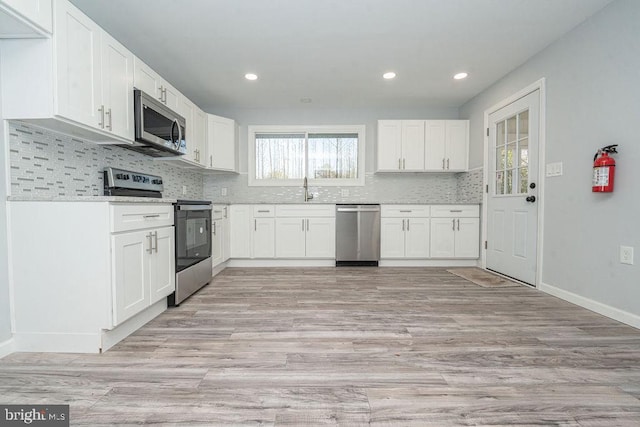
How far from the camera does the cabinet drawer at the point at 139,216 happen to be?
67.1 inches

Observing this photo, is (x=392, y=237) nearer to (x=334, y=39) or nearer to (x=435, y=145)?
(x=435, y=145)

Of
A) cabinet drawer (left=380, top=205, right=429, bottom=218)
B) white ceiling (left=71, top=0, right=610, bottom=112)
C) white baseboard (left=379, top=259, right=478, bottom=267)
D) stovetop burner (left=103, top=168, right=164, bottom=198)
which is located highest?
white ceiling (left=71, top=0, right=610, bottom=112)

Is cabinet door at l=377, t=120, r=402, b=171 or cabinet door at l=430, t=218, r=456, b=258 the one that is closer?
cabinet door at l=430, t=218, r=456, b=258

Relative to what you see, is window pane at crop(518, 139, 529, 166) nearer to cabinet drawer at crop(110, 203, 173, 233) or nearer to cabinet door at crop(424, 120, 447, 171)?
cabinet door at crop(424, 120, 447, 171)

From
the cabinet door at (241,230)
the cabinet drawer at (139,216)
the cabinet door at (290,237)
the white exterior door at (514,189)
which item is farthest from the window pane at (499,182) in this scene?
the cabinet drawer at (139,216)

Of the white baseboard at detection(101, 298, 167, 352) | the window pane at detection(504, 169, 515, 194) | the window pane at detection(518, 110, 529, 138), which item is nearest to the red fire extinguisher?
the window pane at detection(518, 110, 529, 138)

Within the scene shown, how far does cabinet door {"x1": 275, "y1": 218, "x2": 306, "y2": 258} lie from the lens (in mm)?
4020

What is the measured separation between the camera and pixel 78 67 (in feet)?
5.78

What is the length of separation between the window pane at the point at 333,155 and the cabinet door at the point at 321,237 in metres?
0.91

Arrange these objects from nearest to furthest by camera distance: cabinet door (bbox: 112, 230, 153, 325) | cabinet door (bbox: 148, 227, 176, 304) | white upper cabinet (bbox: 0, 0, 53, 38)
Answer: white upper cabinet (bbox: 0, 0, 53, 38) < cabinet door (bbox: 112, 230, 153, 325) < cabinet door (bbox: 148, 227, 176, 304)

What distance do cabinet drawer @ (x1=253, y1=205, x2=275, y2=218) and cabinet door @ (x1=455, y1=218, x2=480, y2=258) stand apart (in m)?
2.62

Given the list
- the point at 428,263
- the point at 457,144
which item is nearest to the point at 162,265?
the point at 428,263

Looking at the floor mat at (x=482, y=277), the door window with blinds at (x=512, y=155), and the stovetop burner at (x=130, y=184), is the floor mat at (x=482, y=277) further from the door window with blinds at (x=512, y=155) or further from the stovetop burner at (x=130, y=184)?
the stovetop burner at (x=130, y=184)

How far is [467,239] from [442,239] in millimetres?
344
